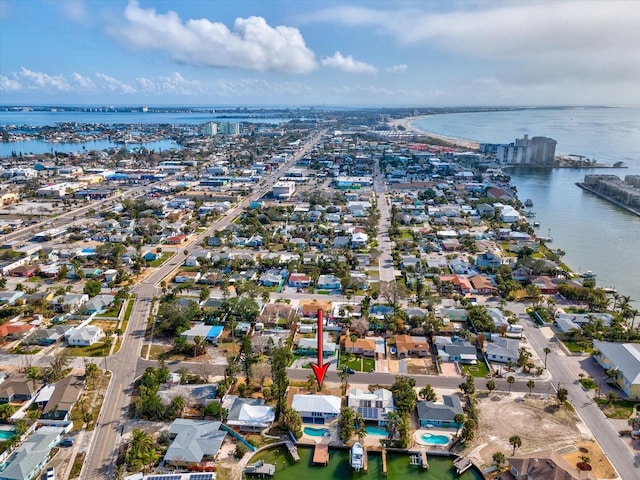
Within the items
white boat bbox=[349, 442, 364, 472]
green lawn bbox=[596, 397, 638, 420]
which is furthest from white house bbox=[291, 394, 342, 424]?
green lawn bbox=[596, 397, 638, 420]

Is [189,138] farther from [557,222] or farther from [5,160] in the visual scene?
[557,222]

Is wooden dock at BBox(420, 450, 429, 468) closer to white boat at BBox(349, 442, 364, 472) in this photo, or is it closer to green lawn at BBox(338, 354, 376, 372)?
white boat at BBox(349, 442, 364, 472)

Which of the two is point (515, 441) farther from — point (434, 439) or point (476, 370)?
point (476, 370)

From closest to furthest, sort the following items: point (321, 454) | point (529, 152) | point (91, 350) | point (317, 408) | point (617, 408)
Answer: point (321, 454), point (317, 408), point (617, 408), point (91, 350), point (529, 152)

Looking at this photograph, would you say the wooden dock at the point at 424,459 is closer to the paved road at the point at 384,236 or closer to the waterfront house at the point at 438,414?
the waterfront house at the point at 438,414

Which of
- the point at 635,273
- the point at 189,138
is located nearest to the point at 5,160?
the point at 189,138

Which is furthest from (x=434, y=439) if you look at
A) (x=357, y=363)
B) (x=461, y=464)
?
(x=357, y=363)
